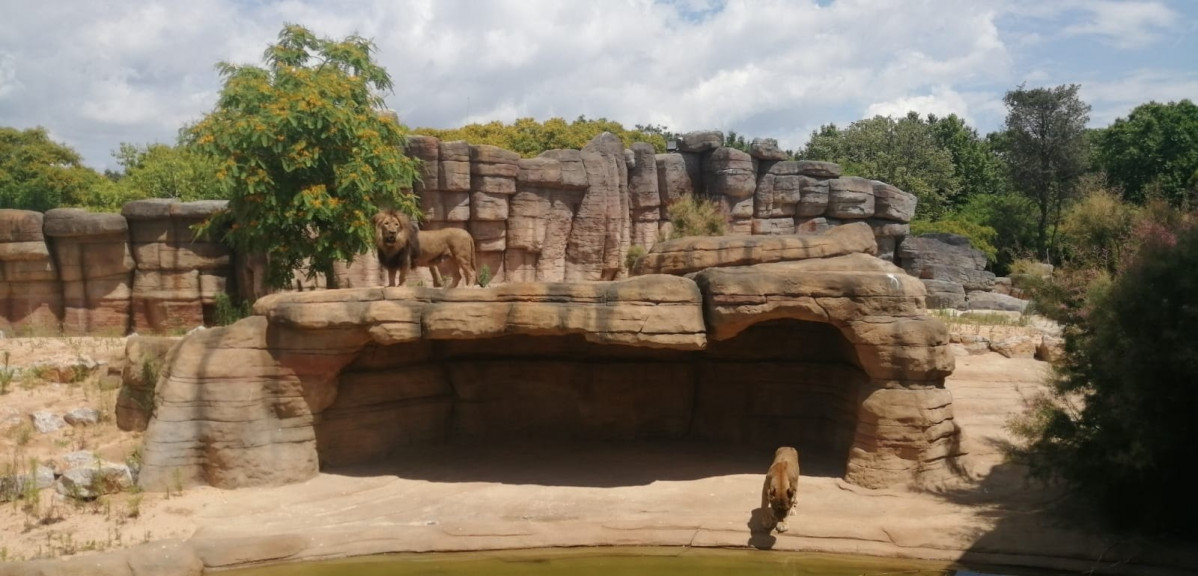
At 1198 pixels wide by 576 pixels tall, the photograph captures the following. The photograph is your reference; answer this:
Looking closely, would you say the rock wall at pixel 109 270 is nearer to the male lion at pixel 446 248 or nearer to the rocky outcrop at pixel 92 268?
the rocky outcrop at pixel 92 268

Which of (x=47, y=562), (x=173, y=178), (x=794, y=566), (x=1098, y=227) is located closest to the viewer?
(x=47, y=562)

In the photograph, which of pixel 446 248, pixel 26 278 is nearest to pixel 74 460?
pixel 446 248

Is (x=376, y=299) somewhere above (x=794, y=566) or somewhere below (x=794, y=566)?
above

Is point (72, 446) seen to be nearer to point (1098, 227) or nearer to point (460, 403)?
point (460, 403)

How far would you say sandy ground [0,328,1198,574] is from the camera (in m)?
9.15

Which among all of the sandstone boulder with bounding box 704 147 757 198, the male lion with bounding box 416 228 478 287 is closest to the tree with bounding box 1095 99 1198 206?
the sandstone boulder with bounding box 704 147 757 198

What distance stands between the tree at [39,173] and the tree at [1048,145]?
30621mm

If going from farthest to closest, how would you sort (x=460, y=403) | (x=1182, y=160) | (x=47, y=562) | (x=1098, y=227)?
(x=1182, y=160) < (x=1098, y=227) < (x=460, y=403) < (x=47, y=562)

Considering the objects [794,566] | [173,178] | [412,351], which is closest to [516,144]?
[173,178]

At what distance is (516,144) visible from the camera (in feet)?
112

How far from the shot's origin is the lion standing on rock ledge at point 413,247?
13938 mm

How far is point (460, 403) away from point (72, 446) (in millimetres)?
5110

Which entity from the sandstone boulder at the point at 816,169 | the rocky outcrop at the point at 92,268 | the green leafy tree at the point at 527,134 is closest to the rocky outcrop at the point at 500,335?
the rocky outcrop at the point at 92,268

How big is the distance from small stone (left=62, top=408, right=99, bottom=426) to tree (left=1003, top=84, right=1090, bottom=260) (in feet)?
99.3
